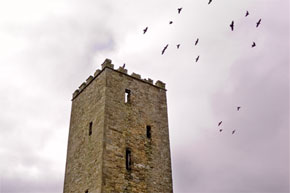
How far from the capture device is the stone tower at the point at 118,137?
599 inches

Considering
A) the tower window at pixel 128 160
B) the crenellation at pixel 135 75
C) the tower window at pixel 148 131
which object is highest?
the crenellation at pixel 135 75

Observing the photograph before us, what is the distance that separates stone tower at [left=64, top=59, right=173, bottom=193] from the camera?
599 inches

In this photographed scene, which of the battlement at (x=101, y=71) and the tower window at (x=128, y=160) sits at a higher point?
the battlement at (x=101, y=71)

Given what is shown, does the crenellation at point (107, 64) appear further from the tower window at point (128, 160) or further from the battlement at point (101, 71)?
the tower window at point (128, 160)

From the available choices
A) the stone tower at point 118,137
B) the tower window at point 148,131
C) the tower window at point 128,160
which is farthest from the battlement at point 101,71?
the tower window at point 128,160

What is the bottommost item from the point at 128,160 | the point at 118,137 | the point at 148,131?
the point at 128,160

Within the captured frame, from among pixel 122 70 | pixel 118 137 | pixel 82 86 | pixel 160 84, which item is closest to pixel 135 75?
pixel 122 70

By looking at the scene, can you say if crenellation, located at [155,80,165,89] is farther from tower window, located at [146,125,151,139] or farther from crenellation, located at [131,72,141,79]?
tower window, located at [146,125,151,139]

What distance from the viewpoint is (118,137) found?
627 inches

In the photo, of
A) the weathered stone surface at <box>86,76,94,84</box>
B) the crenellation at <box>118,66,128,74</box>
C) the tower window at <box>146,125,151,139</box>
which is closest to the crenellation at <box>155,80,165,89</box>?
the crenellation at <box>118,66,128,74</box>

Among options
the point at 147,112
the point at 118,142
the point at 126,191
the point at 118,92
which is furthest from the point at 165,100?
the point at 126,191

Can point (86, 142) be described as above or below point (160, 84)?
below

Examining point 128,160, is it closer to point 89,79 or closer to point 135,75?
point 135,75

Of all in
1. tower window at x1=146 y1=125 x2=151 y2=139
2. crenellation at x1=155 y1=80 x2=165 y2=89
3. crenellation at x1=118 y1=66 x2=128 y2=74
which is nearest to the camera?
tower window at x1=146 y1=125 x2=151 y2=139
